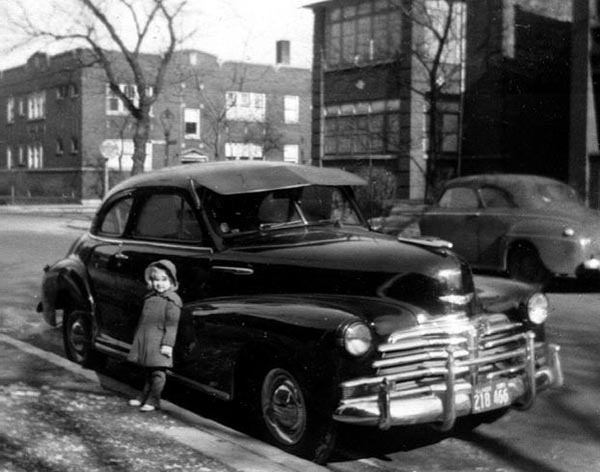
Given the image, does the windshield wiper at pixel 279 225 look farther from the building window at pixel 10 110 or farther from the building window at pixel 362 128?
the building window at pixel 10 110

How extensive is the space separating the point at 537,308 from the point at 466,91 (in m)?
26.2

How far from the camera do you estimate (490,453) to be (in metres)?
5.58

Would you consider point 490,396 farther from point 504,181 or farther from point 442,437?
point 504,181

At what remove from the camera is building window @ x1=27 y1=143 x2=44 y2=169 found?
60250mm

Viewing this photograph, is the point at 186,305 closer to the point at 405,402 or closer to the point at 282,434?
the point at 282,434

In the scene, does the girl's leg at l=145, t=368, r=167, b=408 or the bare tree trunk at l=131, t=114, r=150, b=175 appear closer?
the girl's leg at l=145, t=368, r=167, b=408

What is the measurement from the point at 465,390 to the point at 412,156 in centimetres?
2675

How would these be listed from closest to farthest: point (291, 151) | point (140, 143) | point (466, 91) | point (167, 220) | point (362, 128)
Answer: point (167, 220), point (466, 91), point (140, 143), point (362, 128), point (291, 151)

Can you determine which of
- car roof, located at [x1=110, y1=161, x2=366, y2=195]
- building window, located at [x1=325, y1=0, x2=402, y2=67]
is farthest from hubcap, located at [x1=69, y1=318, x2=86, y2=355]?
building window, located at [x1=325, y1=0, x2=402, y2=67]

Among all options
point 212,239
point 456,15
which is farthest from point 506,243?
point 456,15

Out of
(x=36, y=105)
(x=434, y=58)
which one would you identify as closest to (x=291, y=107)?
(x=36, y=105)

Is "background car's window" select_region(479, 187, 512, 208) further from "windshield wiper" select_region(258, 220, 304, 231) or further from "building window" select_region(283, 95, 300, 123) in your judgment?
"building window" select_region(283, 95, 300, 123)

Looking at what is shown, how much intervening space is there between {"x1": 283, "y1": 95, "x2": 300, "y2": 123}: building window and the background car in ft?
157

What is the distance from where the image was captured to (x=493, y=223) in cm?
1344
